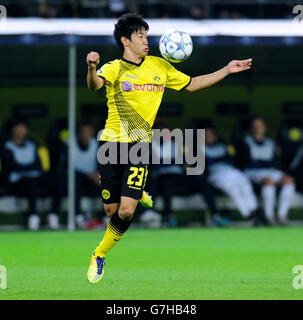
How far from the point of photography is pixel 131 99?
314 inches

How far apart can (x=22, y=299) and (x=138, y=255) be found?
3748 mm

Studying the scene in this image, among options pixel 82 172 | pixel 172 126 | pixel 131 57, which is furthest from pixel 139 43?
pixel 172 126

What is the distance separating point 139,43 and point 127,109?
0.60 metres

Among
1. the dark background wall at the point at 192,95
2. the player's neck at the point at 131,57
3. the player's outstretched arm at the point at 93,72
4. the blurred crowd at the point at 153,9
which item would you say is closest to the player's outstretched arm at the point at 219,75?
the player's neck at the point at 131,57

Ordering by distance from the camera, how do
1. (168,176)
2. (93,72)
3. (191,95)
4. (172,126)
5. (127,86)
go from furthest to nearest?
(191,95) < (172,126) < (168,176) < (127,86) < (93,72)

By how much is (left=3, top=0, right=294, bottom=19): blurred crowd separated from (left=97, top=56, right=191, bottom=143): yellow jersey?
9231 mm

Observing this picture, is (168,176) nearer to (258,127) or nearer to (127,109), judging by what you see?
(258,127)

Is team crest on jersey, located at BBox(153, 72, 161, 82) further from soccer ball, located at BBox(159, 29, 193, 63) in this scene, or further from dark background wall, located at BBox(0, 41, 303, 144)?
dark background wall, located at BBox(0, 41, 303, 144)

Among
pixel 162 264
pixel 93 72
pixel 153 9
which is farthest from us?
pixel 153 9

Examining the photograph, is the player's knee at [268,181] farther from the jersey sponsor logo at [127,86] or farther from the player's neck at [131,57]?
the jersey sponsor logo at [127,86]

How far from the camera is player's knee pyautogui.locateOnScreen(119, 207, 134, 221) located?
25.3 ft

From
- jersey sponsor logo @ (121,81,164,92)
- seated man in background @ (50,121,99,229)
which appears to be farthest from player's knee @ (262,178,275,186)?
jersey sponsor logo @ (121,81,164,92)

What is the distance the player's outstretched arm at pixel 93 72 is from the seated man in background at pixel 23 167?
6.64 metres

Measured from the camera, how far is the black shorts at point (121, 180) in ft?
25.4
